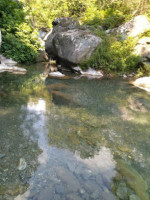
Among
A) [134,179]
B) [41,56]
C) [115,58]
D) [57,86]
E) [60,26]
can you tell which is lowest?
[41,56]

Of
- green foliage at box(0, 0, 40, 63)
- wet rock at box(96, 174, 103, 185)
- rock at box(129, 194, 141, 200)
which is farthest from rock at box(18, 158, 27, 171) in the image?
green foliage at box(0, 0, 40, 63)

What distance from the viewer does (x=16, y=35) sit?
13.1 m

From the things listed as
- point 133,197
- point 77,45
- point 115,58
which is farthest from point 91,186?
point 115,58

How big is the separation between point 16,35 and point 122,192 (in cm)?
1346

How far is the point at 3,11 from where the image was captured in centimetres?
1375

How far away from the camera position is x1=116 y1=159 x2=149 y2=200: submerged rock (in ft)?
7.39

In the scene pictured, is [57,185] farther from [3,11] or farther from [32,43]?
[3,11]

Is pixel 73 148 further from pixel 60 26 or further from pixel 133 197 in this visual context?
pixel 60 26

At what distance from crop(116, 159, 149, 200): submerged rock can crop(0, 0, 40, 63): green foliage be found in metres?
11.8

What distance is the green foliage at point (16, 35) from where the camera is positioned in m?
12.6

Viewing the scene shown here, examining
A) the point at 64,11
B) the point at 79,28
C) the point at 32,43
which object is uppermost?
the point at 64,11

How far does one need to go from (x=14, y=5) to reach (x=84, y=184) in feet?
52.8

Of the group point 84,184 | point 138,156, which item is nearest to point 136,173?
point 138,156

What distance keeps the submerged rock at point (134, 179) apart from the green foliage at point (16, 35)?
1178 cm
